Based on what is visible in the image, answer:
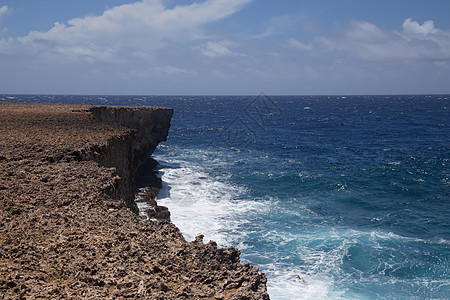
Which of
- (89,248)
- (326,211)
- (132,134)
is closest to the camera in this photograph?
(89,248)

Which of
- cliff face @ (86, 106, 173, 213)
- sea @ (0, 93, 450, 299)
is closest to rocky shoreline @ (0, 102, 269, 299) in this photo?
cliff face @ (86, 106, 173, 213)

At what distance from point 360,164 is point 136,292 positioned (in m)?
41.1

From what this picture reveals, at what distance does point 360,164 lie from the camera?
42562 millimetres

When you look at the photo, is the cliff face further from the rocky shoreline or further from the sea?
the rocky shoreline

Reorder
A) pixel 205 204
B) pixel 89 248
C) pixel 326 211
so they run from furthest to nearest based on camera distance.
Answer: pixel 205 204 < pixel 326 211 < pixel 89 248

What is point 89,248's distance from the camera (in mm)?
6324

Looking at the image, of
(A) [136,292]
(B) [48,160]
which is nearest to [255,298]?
(A) [136,292]

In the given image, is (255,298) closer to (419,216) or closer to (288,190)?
(419,216)


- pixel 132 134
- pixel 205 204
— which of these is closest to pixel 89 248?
pixel 132 134

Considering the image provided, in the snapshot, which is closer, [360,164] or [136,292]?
[136,292]

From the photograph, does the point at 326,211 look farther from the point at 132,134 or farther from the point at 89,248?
the point at 89,248

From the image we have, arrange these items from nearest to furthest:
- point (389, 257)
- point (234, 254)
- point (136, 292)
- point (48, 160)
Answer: point (136, 292) → point (234, 254) → point (48, 160) → point (389, 257)

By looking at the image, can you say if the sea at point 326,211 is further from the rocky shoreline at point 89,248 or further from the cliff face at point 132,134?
the rocky shoreline at point 89,248

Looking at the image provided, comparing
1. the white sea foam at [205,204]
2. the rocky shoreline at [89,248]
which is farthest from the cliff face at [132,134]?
the rocky shoreline at [89,248]
